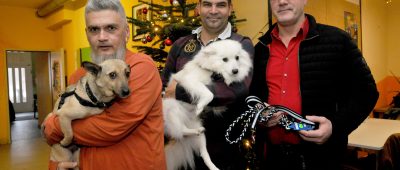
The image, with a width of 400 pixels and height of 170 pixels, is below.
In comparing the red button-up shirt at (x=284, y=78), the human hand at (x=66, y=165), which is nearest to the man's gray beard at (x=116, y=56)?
the human hand at (x=66, y=165)

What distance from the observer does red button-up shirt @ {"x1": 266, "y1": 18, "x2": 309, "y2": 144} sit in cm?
156

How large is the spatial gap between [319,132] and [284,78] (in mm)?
345

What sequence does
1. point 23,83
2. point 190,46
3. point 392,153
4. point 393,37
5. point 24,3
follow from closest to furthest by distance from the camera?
point 190,46, point 392,153, point 393,37, point 24,3, point 23,83

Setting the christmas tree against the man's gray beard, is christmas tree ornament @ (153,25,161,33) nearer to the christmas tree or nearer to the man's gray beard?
the christmas tree

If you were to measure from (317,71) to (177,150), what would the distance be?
2.66ft

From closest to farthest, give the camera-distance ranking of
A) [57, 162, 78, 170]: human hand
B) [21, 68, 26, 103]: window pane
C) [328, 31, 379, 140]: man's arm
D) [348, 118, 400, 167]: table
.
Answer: [57, 162, 78, 170]: human hand, [328, 31, 379, 140]: man's arm, [348, 118, 400, 167]: table, [21, 68, 26, 103]: window pane

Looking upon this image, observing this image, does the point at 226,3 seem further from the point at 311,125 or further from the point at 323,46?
the point at 311,125

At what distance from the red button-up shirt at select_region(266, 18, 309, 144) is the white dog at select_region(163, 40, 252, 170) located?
17 cm

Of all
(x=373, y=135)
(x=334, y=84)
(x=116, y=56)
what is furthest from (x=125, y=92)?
(x=373, y=135)

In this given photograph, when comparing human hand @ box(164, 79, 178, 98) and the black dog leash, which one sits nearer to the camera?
the black dog leash

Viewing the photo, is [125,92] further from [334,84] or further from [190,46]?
[334,84]

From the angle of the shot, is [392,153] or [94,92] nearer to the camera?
[94,92]

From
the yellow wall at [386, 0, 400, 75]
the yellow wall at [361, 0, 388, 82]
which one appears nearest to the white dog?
the yellow wall at [361, 0, 388, 82]

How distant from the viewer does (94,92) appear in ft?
4.19
